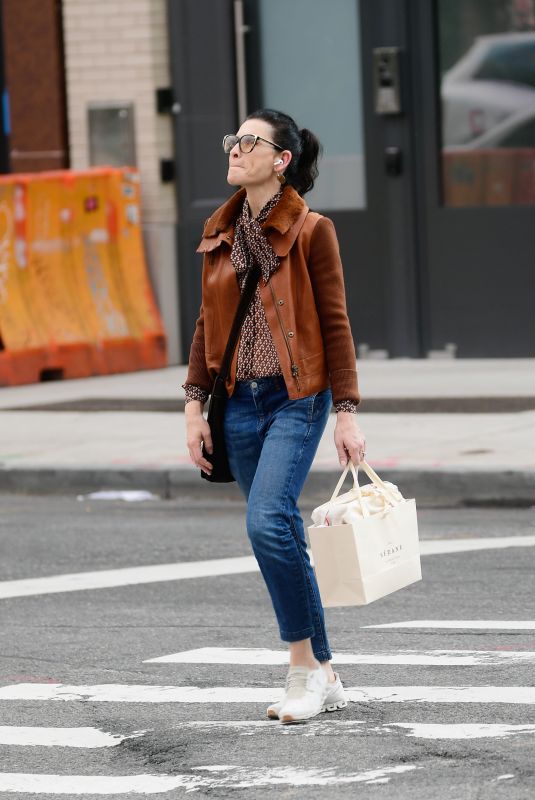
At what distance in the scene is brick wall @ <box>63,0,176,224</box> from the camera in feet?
57.9

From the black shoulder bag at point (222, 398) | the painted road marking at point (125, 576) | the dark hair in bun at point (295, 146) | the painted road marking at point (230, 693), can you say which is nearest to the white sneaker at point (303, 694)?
the painted road marking at point (230, 693)

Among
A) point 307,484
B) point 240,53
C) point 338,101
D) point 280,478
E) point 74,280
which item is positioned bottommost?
point 307,484

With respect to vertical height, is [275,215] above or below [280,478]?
above

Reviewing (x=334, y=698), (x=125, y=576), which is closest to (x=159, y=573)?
(x=125, y=576)

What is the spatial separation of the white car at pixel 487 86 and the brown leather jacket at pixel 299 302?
36.0 ft

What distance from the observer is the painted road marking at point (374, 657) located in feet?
21.5

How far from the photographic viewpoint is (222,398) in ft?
19.1

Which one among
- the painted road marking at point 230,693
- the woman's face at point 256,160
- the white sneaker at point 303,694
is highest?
the woman's face at point 256,160

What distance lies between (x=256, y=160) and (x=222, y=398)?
0.71 m

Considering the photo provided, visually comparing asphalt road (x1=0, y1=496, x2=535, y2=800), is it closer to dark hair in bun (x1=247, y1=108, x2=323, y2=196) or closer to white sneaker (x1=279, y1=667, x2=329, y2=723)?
white sneaker (x1=279, y1=667, x2=329, y2=723)

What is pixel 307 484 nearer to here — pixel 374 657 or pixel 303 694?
pixel 374 657

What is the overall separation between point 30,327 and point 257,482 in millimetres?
11129

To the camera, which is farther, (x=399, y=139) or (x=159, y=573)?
(x=399, y=139)

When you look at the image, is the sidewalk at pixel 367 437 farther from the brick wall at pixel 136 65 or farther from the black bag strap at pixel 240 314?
the black bag strap at pixel 240 314
